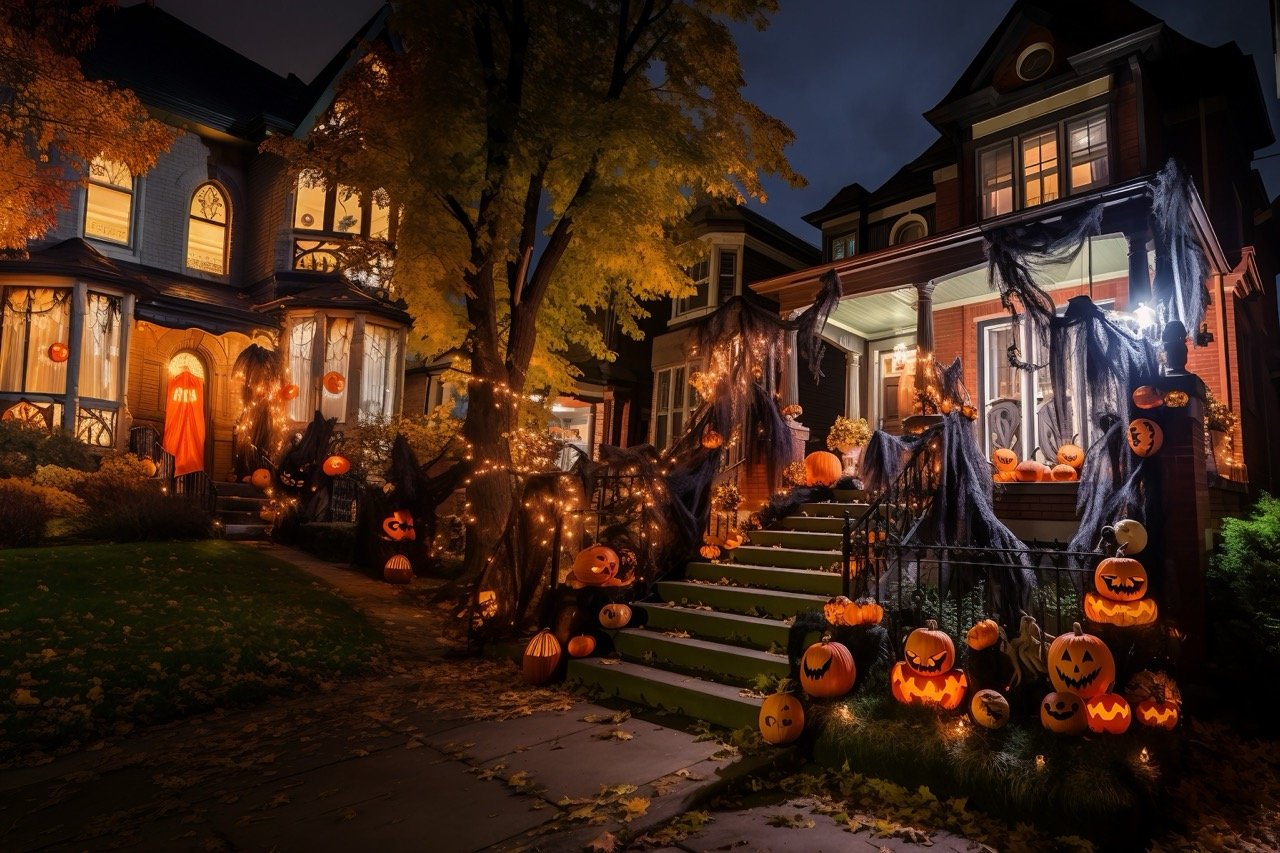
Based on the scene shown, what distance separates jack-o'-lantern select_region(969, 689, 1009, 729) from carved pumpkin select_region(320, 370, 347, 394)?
661 inches

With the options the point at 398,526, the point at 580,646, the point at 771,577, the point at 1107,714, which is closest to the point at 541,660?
the point at 580,646

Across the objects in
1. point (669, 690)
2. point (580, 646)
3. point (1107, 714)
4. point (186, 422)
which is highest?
point (186, 422)

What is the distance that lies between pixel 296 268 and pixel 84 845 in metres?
17.6

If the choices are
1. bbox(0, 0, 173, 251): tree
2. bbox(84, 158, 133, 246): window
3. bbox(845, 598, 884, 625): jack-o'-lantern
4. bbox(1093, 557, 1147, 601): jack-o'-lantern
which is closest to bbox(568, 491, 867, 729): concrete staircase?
bbox(845, 598, 884, 625): jack-o'-lantern

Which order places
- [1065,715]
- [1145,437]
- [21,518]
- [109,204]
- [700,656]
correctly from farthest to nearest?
[109,204] < [21,518] < [700,656] < [1145,437] < [1065,715]

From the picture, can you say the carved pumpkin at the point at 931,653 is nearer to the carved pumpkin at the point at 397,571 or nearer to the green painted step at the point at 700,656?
the green painted step at the point at 700,656

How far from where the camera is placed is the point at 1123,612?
5410mm

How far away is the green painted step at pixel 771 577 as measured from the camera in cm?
741

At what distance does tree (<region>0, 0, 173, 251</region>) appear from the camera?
468 inches

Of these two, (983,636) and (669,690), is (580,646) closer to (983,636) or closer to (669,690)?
(669,690)

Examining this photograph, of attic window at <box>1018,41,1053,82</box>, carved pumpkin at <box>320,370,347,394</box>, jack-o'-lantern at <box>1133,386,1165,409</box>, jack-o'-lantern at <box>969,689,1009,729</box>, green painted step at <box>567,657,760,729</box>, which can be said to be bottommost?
green painted step at <box>567,657,760,729</box>

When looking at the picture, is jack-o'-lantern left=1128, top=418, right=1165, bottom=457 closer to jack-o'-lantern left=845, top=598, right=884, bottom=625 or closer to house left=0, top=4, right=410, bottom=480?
jack-o'-lantern left=845, top=598, right=884, bottom=625

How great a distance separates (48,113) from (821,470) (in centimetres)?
1415

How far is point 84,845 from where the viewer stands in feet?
13.2
